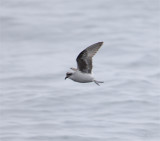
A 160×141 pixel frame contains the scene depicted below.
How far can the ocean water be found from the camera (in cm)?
2066

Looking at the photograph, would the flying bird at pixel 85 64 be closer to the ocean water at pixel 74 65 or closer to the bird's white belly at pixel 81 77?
the bird's white belly at pixel 81 77

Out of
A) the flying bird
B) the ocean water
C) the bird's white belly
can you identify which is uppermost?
the flying bird

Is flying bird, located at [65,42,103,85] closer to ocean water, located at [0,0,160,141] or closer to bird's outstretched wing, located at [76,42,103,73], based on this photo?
bird's outstretched wing, located at [76,42,103,73]

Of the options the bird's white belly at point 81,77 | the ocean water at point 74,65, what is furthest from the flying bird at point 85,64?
the ocean water at point 74,65

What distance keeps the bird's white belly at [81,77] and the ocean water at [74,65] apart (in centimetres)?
337

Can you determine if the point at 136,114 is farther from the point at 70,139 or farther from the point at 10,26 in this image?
the point at 10,26

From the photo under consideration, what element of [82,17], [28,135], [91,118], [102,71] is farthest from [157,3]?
[28,135]

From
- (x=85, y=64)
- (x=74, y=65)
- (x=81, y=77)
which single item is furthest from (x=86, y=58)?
(x=74, y=65)

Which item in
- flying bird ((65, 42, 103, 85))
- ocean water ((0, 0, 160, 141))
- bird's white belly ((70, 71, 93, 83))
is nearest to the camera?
bird's white belly ((70, 71, 93, 83))

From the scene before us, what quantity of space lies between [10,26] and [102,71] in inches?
297

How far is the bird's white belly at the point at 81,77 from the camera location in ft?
52.4

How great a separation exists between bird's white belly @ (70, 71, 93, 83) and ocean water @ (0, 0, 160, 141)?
3368mm

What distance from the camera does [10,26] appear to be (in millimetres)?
33031

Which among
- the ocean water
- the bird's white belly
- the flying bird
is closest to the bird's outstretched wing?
the flying bird
